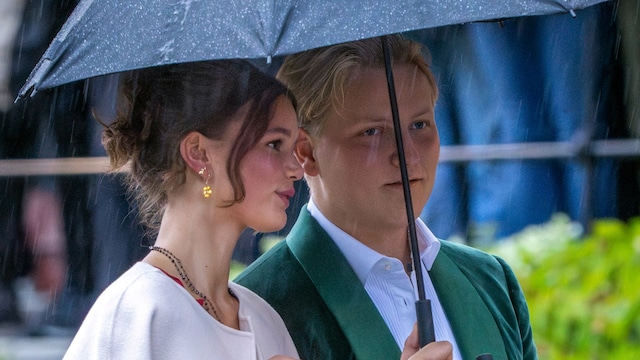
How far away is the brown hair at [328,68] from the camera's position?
2922 mm

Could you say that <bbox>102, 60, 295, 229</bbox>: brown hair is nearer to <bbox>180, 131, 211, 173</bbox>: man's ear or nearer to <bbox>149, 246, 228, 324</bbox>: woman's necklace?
<bbox>180, 131, 211, 173</bbox>: man's ear

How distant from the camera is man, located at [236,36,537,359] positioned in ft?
9.25

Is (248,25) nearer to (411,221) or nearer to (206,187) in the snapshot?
(206,187)

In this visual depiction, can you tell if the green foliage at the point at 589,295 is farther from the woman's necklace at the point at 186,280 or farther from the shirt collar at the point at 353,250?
the woman's necklace at the point at 186,280

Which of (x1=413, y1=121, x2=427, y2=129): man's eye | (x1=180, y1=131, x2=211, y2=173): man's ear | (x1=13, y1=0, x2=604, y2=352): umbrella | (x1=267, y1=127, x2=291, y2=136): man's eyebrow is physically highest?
(x1=13, y1=0, x2=604, y2=352): umbrella

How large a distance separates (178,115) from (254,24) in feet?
1.36

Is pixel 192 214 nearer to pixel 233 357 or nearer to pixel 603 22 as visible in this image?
pixel 233 357

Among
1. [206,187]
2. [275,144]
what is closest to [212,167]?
[206,187]

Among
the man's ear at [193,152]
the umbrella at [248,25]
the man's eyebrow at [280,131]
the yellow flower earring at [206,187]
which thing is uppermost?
the umbrella at [248,25]

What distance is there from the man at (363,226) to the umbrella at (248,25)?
66 centimetres

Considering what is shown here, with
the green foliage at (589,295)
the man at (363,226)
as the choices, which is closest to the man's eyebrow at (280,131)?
the man at (363,226)

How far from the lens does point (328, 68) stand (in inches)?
115

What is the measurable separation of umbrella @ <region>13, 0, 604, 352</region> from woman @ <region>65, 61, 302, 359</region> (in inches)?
9.2

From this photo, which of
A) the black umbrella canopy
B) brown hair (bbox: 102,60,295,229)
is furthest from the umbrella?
brown hair (bbox: 102,60,295,229)
